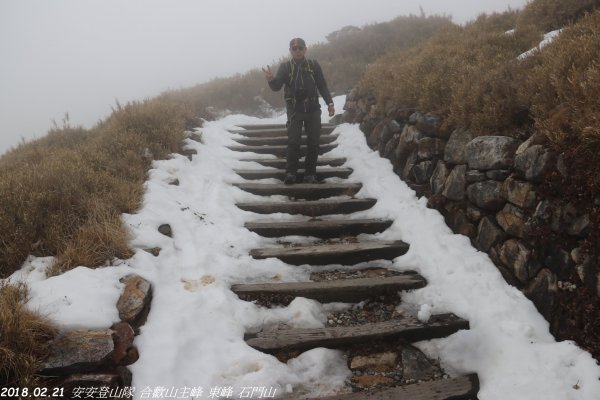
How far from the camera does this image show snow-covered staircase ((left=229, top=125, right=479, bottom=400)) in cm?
302

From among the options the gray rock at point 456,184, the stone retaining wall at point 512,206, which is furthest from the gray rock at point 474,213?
the gray rock at point 456,184

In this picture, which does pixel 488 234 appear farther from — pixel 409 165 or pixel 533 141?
pixel 409 165

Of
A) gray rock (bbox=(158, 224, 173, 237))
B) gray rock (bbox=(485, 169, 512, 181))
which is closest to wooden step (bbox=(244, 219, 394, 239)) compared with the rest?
gray rock (bbox=(158, 224, 173, 237))

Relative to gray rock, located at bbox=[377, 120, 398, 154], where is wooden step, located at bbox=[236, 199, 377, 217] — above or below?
below

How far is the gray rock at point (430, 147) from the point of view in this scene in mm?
4988

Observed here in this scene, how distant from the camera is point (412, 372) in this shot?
310 cm

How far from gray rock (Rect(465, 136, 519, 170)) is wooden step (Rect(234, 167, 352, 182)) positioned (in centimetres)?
272

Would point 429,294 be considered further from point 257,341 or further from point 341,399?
point 257,341

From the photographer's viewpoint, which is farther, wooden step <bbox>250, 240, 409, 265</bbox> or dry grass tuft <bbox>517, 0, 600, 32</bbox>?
dry grass tuft <bbox>517, 0, 600, 32</bbox>

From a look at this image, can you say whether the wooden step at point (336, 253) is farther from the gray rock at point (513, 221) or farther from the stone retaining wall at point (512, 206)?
the gray rock at point (513, 221)

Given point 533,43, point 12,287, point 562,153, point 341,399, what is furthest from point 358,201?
point 12,287

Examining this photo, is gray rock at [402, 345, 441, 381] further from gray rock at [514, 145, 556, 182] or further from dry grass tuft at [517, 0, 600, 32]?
dry grass tuft at [517, 0, 600, 32]

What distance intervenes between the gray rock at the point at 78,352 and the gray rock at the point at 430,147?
4.43 metres

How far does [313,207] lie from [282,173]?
148 centimetres
